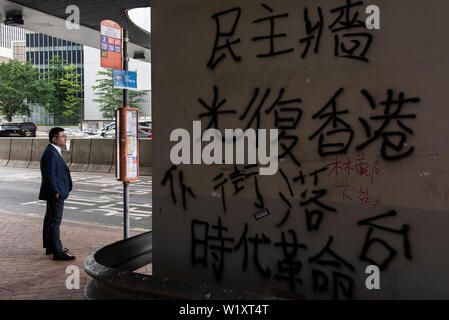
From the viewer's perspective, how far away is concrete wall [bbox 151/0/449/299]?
3.11 meters

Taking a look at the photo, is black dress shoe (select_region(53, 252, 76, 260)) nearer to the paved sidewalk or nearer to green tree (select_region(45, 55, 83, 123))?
the paved sidewalk

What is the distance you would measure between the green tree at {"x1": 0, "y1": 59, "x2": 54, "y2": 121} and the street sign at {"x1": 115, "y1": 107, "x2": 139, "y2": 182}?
56534 millimetres

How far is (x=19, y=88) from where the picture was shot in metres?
56.8

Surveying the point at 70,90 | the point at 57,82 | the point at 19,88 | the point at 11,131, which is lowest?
the point at 11,131

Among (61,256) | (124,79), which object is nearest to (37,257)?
(61,256)

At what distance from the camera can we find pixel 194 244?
4.02 meters

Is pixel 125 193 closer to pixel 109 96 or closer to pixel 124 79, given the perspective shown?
pixel 124 79

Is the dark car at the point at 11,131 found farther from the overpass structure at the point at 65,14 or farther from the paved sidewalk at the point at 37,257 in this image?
the paved sidewalk at the point at 37,257

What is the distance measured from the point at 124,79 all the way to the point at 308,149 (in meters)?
3.27

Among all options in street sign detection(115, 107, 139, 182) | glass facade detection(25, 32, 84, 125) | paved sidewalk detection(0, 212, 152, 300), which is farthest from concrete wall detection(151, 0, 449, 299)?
glass facade detection(25, 32, 84, 125)

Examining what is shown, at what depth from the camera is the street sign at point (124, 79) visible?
18.9 feet

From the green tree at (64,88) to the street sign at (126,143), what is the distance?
63.1 m
